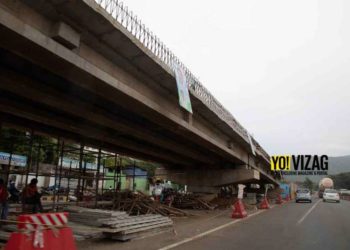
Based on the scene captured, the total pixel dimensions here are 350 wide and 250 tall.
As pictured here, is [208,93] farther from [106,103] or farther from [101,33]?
[101,33]

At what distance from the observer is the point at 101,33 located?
32.5 feet

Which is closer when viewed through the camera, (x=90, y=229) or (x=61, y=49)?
(x=61, y=49)

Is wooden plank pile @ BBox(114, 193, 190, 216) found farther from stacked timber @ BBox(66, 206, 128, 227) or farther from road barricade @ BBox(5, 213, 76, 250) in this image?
road barricade @ BBox(5, 213, 76, 250)

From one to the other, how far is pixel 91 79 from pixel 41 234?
4.71 metres

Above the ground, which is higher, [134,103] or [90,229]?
[134,103]

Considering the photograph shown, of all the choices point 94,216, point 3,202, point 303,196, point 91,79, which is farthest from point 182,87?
point 303,196

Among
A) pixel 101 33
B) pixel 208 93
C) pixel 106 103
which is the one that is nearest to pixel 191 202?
pixel 208 93

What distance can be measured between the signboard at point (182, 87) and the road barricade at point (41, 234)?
24.0 ft

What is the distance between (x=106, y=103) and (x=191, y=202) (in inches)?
611

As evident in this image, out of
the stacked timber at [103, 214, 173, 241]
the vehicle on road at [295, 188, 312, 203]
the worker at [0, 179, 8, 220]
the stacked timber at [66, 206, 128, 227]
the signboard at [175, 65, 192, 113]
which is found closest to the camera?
the stacked timber at [103, 214, 173, 241]

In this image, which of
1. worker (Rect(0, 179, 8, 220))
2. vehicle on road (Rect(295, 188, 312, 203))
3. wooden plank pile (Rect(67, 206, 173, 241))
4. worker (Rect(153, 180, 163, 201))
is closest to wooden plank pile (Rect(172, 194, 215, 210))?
worker (Rect(153, 180, 163, 201))

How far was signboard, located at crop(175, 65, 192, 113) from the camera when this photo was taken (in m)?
13.8

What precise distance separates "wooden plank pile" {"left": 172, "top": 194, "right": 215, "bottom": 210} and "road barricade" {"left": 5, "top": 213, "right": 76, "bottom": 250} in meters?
19.9

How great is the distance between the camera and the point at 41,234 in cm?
680
